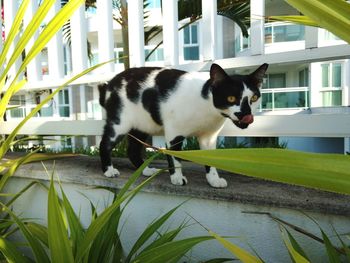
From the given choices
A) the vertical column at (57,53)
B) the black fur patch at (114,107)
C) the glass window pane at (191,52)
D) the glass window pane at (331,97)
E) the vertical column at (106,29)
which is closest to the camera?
the black fur patch at (114,107)

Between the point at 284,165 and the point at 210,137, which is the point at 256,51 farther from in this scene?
the point at 284,165

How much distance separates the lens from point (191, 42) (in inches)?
379

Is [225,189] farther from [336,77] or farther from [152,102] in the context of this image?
[336,77]

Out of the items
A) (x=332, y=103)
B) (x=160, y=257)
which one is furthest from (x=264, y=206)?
(x=332, y=103)

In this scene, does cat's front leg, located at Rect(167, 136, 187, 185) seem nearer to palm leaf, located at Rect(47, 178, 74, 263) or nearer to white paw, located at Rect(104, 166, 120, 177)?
white paw, located at Rect(104, 166, 120, 177)

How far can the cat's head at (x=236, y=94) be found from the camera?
1042 millimetres

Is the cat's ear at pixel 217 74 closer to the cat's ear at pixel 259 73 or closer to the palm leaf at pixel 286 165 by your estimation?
the cat's ear at pixel 259 73

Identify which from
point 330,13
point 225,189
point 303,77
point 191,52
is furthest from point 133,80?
point 303,77

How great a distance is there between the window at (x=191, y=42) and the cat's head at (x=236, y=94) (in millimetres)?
8447

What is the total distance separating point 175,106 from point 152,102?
4.5 inches

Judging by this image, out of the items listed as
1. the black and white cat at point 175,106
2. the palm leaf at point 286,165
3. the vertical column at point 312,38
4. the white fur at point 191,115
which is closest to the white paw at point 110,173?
the black and white cat at point 175,106

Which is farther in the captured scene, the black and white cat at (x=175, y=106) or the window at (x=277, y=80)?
the window at (x=277, y=80)

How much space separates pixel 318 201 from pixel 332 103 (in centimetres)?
942

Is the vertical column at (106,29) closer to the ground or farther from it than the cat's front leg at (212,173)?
farther from it
